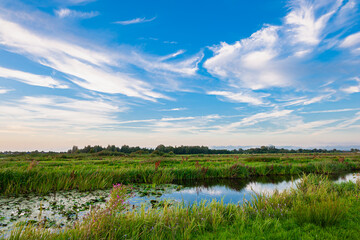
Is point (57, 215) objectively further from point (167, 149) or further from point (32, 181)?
point (167, 149)

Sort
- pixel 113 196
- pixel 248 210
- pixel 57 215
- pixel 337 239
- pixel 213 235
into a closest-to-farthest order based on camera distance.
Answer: pixel 337 239, pixel 213 235, pixel 113 196, pixel 248 210, pixel 57 215

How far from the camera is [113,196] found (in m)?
5.95

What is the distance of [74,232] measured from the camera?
4723mm

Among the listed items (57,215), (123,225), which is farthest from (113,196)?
(57,215)

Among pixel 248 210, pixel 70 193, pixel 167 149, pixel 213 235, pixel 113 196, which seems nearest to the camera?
pixel 213 235

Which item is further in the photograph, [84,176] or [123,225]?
[84,176]

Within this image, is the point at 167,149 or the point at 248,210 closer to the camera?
the point at 248,210

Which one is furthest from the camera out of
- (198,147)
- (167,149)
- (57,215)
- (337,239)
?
(198,147)

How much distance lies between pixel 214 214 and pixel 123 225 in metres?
2.93

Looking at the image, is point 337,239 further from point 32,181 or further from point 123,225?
point 32,181

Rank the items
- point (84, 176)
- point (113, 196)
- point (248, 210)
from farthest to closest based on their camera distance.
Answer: point (84, 176), point (248, 210), point (113, 196)

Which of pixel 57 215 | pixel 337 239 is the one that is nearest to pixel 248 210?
pixel 337 239

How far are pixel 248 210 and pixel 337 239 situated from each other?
290 centimetres

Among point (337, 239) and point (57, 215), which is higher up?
point (337, 239)
